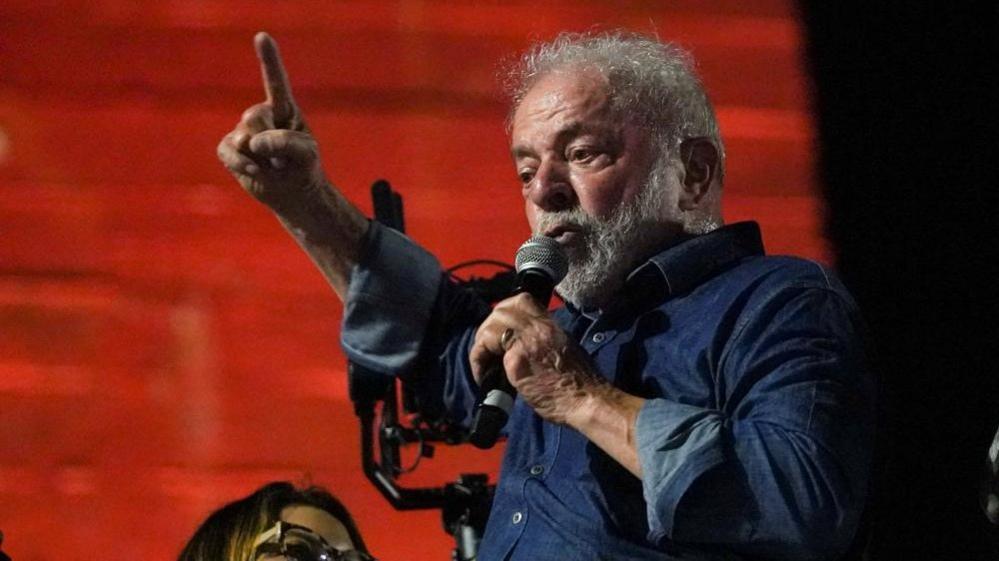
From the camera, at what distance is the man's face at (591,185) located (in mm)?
1636

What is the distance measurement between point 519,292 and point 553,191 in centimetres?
22

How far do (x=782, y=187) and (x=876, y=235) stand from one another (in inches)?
8.8

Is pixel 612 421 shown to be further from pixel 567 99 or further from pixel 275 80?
pixel 275 80

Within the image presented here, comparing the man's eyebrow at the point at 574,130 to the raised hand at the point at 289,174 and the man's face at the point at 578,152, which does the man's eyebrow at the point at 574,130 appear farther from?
the raised hand at the point at 289,174

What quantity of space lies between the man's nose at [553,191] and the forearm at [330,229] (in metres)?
0.31

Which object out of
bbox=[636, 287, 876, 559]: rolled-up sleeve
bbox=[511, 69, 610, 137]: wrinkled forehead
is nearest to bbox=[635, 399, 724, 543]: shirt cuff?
bbox=[636, 287, 876, 559]: rolled-up sleeve

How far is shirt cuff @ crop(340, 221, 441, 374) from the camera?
6.09 feet

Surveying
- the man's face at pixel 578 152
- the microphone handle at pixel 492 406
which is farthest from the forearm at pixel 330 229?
the microphone handle at pixel 492 406

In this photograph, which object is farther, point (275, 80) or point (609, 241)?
point (275, 80)

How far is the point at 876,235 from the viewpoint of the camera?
102 inches

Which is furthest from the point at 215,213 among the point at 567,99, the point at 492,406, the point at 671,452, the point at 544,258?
the point at 671,452

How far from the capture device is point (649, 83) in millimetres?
1730

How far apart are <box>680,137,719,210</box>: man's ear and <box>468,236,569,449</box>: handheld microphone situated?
255 millimetres

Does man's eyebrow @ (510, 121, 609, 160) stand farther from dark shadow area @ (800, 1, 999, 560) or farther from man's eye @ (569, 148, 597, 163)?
dark shadow area @ (800, 1, 999, 560)
